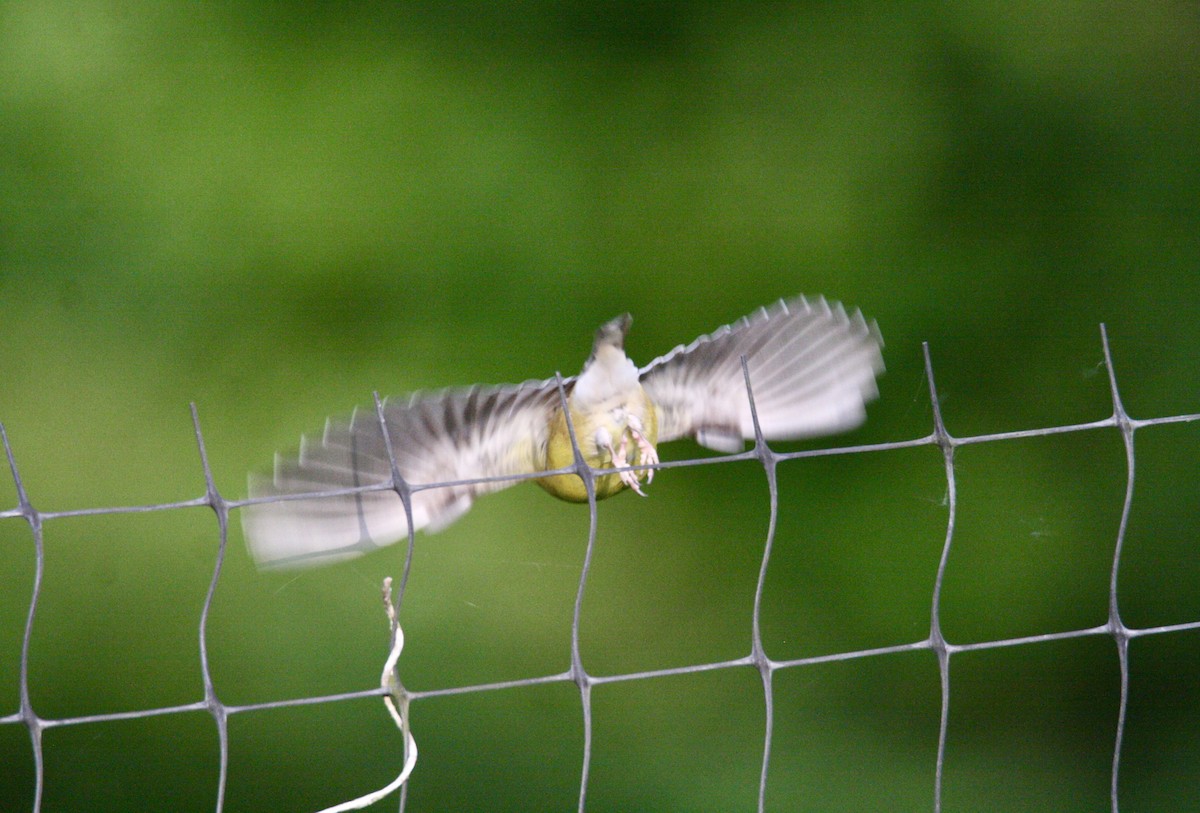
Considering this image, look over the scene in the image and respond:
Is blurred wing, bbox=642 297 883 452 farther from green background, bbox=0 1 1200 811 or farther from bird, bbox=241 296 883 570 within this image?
green background, bbox=0 1 1200 811

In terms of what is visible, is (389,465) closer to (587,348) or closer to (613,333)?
(613,333)

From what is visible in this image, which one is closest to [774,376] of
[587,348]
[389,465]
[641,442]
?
[641,442]

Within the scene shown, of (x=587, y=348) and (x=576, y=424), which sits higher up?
(x=587, y=348)

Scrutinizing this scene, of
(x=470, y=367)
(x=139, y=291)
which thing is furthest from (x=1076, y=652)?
(x=139, y=291)

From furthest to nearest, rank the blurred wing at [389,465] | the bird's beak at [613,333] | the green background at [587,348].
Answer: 1. the green background at [587,348]
2. the bird's beak at [613,333]
3. the blurred wing at [389,465]

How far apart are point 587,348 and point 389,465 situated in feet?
3.69

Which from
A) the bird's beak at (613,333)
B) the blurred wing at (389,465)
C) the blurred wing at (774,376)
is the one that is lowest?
the blurred wing at (389,465)

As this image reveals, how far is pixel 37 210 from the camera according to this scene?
2.02m

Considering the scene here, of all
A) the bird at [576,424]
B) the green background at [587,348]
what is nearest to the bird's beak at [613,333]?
the bird at [576,424]

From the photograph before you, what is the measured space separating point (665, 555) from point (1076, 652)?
1.91 ft

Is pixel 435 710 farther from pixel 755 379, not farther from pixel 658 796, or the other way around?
pixel 755 379

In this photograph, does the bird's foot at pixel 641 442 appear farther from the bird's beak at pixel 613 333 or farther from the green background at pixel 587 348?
the green background at pixel 587 348

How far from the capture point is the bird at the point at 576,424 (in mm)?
759

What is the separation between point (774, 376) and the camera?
0.89m
